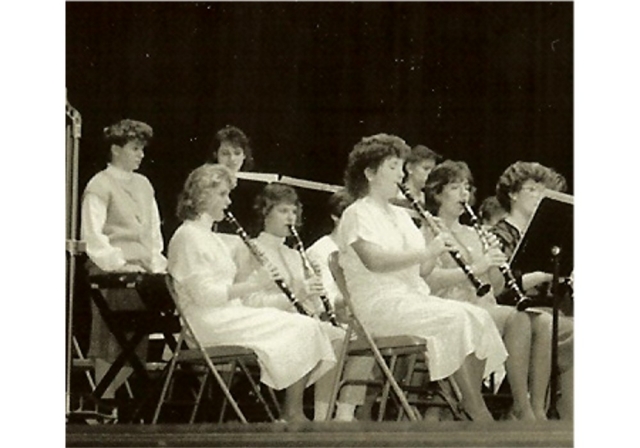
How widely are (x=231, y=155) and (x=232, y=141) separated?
0.06 meters

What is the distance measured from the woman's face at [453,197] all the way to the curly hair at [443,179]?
12 mm

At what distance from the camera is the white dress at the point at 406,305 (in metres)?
6.28

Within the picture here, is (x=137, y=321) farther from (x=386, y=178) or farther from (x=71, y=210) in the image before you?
(x=386, y=178)

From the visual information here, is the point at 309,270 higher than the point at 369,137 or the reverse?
the reverse

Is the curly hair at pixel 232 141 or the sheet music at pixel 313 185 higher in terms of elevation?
the curly hair at pixel 232 141

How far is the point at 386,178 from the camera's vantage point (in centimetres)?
643

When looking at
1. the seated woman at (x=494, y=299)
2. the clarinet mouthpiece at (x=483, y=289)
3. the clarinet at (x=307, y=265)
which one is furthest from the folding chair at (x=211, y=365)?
the clarinet mouthpiece at (x=483, y=289)

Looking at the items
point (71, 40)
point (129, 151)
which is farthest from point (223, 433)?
point (71, 40)

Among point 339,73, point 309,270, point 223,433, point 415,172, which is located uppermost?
point 339,73

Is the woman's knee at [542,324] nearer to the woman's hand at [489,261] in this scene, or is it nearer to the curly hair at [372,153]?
the woman's hand at [489,261]

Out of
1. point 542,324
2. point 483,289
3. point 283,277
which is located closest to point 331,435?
point 283,277
